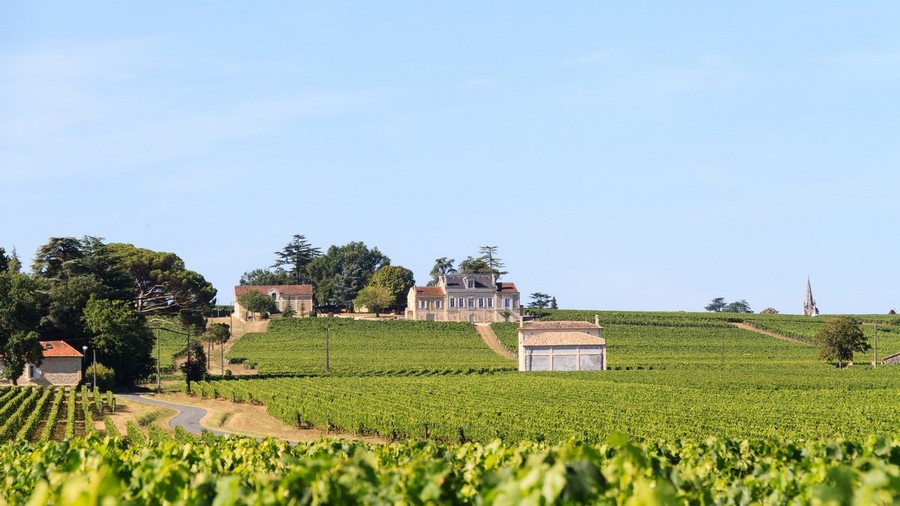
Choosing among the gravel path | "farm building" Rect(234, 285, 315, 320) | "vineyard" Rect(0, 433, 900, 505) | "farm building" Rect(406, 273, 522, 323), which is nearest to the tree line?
the gravel path

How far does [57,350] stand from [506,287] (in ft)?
231

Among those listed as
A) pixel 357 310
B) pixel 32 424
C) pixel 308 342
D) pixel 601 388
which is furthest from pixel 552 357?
pixel 357 310

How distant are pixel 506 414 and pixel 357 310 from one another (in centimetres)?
11058

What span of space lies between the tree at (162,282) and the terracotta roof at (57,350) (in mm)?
25885

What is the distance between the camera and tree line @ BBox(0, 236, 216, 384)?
3034 inches

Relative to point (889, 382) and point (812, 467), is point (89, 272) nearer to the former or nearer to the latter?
point (889, 382)

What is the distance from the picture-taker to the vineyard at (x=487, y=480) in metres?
8.37

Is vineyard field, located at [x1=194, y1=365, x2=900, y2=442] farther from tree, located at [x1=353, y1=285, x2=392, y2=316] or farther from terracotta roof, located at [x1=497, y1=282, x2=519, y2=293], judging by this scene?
tree, located at [x1=353, y1=285, x2=392, y2=316]

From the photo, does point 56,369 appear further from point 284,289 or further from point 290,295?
point 284,289

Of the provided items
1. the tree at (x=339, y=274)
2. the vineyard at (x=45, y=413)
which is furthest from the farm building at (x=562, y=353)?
the tree at (x=339, y=274)

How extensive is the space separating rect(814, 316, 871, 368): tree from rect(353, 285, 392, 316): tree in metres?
64.0

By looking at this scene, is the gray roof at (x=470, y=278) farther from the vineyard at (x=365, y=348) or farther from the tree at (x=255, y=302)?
the tree at (x=255, y=302)

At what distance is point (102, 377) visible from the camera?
79.2m

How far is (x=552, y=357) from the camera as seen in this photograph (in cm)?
9631
